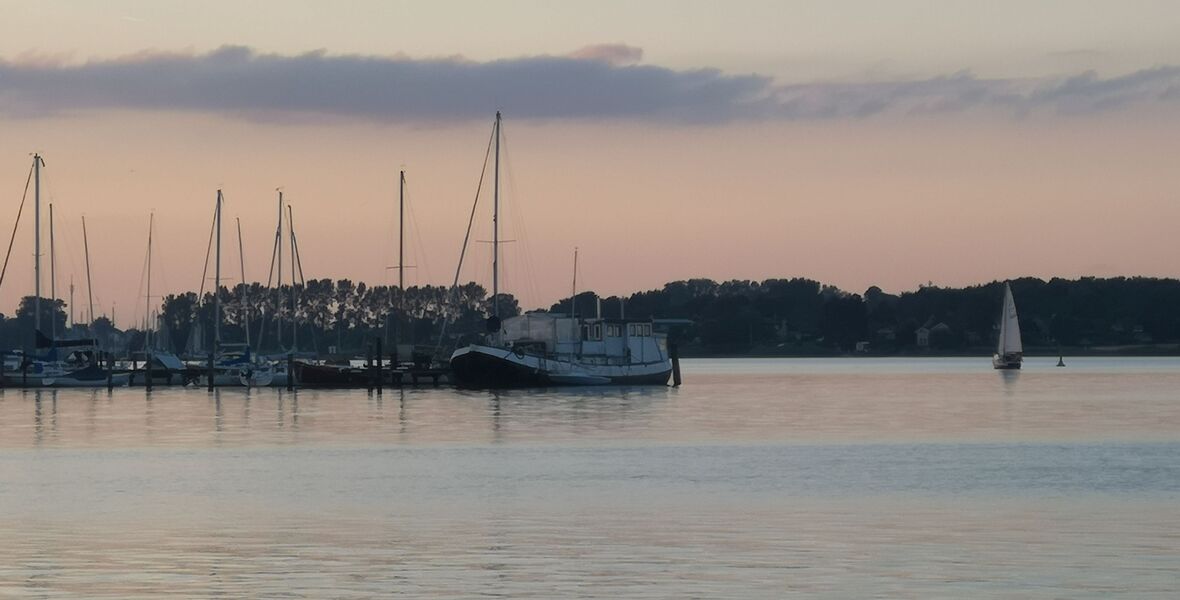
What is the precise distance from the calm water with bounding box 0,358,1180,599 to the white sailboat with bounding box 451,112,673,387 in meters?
33.9

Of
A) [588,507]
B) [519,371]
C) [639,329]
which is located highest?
[639,329]

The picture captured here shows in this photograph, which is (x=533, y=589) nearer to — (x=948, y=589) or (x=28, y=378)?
(x=948, y=589)

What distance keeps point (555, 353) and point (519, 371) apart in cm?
320

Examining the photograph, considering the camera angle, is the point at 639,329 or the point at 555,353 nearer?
the point at 555,353

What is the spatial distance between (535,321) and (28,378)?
36.5 meters

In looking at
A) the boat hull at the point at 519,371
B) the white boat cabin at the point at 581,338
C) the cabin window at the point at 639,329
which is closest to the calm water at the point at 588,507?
the boat hull at the point at 519,371

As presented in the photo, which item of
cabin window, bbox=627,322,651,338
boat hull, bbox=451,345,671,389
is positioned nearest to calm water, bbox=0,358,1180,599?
boat hull, bbox=451,345,671,389

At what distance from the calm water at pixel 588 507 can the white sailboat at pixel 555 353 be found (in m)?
33.9

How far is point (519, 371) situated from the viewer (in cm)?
12625

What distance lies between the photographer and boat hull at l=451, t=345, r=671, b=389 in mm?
123688

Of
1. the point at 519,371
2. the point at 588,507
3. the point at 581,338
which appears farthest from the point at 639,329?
the point at 588,507

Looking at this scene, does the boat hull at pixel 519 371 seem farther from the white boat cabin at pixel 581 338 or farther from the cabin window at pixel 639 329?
the cabin window at pixel 639 329

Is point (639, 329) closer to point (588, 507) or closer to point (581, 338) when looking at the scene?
point (581, 338)

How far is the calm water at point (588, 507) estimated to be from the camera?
29.5 meters
